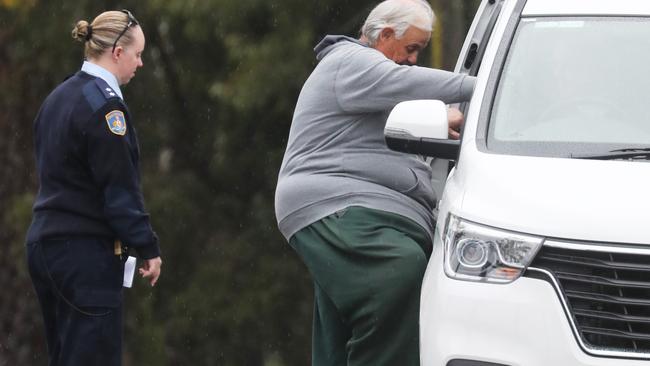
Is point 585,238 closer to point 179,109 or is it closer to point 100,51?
point 100,51

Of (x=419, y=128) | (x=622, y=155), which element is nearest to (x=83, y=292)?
(x=419, y=128)

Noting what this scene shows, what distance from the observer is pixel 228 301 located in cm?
1678

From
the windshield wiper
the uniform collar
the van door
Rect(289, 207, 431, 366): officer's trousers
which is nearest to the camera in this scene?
the windshield wiper

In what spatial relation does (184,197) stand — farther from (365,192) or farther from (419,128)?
(419,128)

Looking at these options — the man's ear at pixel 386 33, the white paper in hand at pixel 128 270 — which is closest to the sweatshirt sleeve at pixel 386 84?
the man's ear at pixel 386 33

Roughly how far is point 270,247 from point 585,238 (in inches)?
448

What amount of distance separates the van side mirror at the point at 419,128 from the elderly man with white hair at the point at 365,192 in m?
0.47

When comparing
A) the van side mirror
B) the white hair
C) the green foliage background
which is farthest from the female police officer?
the green foliage background

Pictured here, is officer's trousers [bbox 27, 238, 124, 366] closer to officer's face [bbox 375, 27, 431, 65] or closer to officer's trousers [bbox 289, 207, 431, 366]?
officer's trousers [bbox 289, 207, 431, 366]

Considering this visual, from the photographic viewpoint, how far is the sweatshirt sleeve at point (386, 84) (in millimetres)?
6371

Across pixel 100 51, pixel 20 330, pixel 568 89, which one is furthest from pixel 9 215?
pixel 568 89

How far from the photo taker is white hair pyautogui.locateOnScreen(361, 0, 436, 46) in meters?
6.58

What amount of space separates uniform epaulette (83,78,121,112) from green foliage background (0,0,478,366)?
26.0 feet

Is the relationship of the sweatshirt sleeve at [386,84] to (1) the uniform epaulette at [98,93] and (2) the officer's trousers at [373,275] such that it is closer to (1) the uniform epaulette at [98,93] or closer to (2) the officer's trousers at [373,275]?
(2) the officer's trousers at [373,275]
